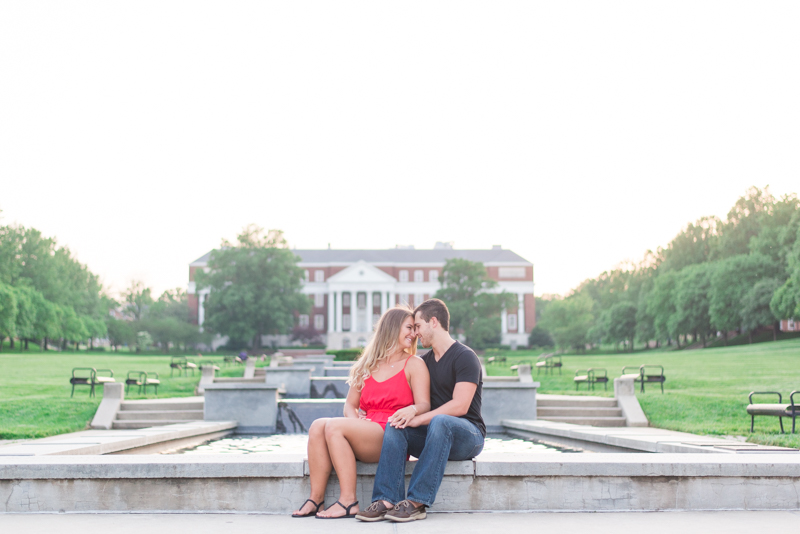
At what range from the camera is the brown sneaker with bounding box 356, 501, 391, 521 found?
4512 mm

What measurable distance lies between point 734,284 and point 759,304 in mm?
3311

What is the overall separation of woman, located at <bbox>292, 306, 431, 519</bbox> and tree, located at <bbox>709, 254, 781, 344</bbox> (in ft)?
179

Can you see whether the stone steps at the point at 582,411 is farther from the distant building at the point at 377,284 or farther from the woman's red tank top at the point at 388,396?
the distant building at the point at 377,284

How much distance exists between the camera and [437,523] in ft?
14.8

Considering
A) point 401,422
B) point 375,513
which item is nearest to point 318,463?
point 375,513

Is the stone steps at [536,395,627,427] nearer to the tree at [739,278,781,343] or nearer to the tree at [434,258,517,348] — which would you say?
the tree at [739,278,781,343]

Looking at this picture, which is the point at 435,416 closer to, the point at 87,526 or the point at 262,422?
the point at 87,526

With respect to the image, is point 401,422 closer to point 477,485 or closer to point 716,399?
point 477,485

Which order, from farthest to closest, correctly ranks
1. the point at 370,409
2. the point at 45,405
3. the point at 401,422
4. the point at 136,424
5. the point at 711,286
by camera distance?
the point at 711,286
the point at 45,405
the point at 136,424
the point at 370,409
the point at 401,422

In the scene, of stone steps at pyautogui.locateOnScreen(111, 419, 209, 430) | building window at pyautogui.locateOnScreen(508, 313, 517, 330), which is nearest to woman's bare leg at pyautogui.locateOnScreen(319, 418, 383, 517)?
stone steps at pyautogui.locateOnScreen(111, 419, 209, 430)

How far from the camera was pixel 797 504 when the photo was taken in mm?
4887

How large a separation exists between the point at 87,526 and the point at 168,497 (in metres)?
0.56

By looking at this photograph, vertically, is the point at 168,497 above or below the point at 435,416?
below

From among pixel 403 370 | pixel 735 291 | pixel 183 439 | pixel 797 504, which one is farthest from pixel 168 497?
pixel 735 291
